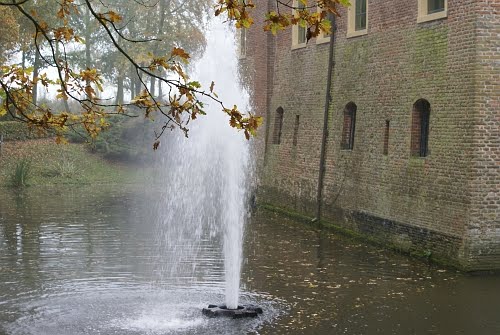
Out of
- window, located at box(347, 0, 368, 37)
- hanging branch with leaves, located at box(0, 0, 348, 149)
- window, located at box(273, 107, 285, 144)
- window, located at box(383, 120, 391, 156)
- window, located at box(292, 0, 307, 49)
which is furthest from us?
window, located at box(273, 107, 285, 144)

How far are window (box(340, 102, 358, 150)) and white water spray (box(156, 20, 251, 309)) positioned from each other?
2608 millimetres

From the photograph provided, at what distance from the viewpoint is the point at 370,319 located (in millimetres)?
11453

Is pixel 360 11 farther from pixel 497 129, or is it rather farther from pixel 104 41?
pixel 104 41

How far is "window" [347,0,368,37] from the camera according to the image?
19844 mm

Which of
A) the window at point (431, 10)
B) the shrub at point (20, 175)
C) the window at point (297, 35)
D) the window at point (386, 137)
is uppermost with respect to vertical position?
the window at point (297, 35)

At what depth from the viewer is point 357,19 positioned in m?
20.3

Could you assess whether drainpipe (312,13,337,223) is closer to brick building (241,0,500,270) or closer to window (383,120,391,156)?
brick building (241,0,500,270)

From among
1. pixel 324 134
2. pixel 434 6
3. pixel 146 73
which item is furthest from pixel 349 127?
pixel 146 73

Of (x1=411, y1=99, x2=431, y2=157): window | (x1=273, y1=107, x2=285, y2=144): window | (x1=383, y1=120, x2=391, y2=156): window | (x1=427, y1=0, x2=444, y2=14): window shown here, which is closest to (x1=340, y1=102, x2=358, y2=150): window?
(x1=383, y1=120, x2=391, y2=156): window

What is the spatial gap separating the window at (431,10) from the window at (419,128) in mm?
1697

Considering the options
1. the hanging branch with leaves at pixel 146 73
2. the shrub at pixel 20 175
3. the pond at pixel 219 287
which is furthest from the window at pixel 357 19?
the shrub at pixel 20 175

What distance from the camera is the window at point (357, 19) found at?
65.1ft

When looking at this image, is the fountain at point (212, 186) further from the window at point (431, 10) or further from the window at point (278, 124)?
the window at point (431, 10)

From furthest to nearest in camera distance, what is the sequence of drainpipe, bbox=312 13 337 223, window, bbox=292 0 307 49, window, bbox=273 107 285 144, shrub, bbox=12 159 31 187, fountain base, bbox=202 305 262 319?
shrub, bbox=12 159 31 187, window, bbox=273 107 285 144, window, bbox=292 0 307 49, drainpipe, bbox=312 13 337 223, fountain base, bbox=202 305 262 319
